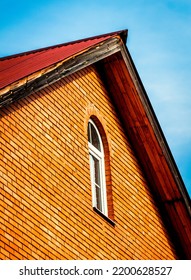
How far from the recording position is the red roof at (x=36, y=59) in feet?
42.7

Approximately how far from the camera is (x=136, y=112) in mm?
16422

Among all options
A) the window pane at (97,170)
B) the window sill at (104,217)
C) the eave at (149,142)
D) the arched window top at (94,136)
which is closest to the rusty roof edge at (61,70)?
the eave at (149,142)

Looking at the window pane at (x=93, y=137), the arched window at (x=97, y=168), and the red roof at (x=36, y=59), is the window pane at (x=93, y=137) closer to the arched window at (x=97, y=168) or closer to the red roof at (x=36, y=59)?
the arched window at (x=97, y=168)

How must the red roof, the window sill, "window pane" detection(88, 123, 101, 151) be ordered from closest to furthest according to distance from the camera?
the red roof < the window sill < "window pane" detection(88, 123, 101, 151)

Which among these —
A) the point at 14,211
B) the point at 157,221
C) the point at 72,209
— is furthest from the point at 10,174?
the point at 157,221

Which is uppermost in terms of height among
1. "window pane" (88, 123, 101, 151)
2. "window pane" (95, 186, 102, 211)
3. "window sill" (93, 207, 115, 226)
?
"window pane" (88, 123, 101, 151)

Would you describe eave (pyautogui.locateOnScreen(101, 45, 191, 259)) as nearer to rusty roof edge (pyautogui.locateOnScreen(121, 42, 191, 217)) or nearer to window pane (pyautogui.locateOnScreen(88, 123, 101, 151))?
rusty roof edge (pyautogui.locateOnScreen(121, 42, 191, 217))

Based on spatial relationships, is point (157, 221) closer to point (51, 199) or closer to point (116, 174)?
point (116, 174)

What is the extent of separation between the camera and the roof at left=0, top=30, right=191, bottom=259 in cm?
1507

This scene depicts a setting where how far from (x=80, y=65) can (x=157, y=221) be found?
11.7 feet

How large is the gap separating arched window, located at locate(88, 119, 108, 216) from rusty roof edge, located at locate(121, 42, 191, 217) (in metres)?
1.19

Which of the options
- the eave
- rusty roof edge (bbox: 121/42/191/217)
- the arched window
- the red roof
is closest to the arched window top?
the arched window

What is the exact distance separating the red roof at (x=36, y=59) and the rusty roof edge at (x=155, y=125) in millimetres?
612

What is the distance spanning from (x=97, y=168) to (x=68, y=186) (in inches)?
66.8
